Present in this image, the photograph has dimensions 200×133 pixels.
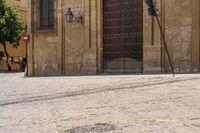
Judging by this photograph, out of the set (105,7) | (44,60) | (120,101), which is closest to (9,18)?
(44,60)

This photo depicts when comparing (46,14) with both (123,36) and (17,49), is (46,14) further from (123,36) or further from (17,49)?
(17,49)

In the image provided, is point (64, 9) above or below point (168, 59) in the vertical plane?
above

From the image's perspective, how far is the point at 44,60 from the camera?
26.9 metres

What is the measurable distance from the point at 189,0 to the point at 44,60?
10.0m

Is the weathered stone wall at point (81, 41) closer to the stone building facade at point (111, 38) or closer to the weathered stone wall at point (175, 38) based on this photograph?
the stone building facade at point (111, 38)

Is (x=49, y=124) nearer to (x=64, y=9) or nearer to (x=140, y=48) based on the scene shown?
(x=140, y=48)

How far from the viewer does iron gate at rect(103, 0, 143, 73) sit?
22438mm

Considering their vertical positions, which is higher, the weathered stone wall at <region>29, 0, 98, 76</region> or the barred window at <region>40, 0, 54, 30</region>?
the barred window at <region>40, 0, 54, 30</region>

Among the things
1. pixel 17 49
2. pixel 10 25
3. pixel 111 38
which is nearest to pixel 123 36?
pixel 111 38

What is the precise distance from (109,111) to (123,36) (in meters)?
14.7

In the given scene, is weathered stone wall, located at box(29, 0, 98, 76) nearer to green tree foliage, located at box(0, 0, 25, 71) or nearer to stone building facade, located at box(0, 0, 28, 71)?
green tree foliage, located at box(0, 0, 25, 71)

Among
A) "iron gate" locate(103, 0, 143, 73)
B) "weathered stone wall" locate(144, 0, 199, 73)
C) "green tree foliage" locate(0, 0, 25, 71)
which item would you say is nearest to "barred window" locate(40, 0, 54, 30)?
"iron gate" locate(103, 0, 143, 73)

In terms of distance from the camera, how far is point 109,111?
28.7ft

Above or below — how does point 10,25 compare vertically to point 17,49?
above
